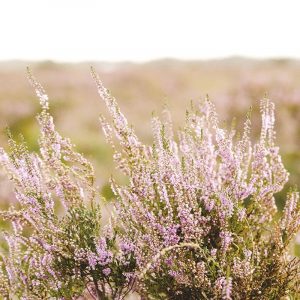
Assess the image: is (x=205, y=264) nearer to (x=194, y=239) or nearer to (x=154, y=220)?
(x=194, y=239)

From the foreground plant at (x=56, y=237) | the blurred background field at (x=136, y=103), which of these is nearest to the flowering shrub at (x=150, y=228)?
the foreground plant at (x=56, y=237)

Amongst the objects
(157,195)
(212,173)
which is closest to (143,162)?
(157,195)

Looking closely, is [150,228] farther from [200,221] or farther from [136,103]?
[136,103]

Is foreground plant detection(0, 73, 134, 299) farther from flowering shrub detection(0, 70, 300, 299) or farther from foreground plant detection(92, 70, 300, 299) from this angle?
foreground plant detection(92, 70, 300, 299)

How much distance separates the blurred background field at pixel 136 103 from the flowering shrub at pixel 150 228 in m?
0.34

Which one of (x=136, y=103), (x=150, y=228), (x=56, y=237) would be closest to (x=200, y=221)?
(x=150, y=228)

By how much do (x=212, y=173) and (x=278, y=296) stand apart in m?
0.85

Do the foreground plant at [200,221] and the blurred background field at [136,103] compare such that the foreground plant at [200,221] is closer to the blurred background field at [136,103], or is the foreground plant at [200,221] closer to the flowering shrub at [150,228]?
the flowering shrub at [150,228]

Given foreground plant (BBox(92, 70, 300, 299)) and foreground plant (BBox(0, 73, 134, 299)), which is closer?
foreground plant (BBox(92, 70, 300, 299))

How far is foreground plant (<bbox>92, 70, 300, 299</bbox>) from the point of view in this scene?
128 inches

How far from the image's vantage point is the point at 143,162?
357 centimetres

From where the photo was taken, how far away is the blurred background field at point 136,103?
55.8ft

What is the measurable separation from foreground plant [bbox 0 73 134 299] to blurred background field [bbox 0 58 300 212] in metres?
0.30

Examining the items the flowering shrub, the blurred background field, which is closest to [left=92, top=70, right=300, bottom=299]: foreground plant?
the flowering shrub
